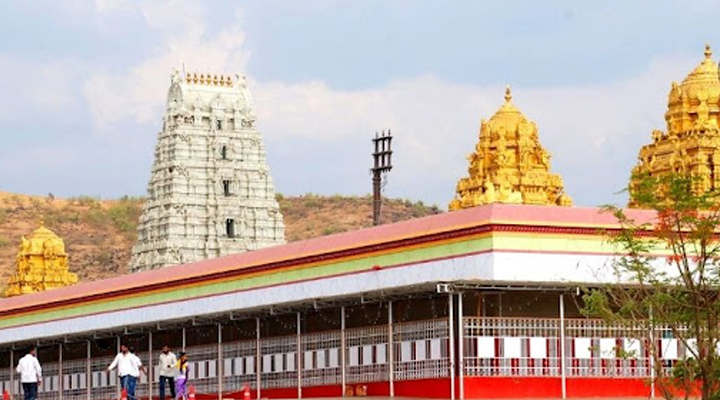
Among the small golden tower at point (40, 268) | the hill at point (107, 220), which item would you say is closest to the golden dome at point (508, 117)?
the small golden tower at point (40, 268)

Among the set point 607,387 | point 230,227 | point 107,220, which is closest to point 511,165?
point 607,387

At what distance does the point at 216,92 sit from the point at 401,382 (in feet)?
195

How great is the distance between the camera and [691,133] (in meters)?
61.9

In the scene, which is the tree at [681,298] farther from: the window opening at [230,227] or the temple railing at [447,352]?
the window opening at [230,227]

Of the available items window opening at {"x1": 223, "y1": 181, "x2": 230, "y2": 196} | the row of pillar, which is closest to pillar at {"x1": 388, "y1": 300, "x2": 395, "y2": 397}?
the row of pillar

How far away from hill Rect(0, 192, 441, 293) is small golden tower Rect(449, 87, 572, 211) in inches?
3110

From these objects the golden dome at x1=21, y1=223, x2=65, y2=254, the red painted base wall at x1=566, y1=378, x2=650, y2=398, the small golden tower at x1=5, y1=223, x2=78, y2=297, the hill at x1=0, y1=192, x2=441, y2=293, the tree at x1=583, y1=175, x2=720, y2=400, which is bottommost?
the red painted base wall at x1=566, y1=378, x2=650, y2=398

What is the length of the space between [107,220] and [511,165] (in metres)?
95.2

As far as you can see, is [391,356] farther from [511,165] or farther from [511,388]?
[511,165]

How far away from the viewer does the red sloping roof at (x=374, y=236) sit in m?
44.8

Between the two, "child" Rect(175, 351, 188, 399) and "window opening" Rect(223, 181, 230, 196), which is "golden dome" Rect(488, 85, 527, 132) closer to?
"child" Rect(175, 351, 188, 399)

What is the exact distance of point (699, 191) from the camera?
54.6 metres

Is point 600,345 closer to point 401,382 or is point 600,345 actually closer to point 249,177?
point 401,382

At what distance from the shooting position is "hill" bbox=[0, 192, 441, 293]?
477 feet
